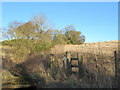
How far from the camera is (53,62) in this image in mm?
11922

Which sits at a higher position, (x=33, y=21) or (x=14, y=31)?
(x=33, y=21)

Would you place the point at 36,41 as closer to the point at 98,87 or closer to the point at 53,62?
the point at 53,62

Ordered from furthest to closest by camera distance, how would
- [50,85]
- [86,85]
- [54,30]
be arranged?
[54,30] → [50,85] → [86,85]

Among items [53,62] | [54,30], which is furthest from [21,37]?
[53,62]

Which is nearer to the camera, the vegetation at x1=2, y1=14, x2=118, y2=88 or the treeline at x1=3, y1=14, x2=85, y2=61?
the vegetation at x1=2, y1=14, x2=118, y2=88

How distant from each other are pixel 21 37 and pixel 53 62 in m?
10.9

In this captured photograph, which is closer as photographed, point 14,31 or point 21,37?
point 21,37

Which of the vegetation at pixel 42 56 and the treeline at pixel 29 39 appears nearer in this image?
the vegetation at pixel 42 56

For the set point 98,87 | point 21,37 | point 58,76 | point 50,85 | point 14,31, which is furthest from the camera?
point 14,31

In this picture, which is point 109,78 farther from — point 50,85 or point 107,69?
point 50,85

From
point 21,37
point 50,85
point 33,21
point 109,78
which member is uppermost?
point 33,21

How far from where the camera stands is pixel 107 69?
23.0 ft

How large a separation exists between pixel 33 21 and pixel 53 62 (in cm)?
1812

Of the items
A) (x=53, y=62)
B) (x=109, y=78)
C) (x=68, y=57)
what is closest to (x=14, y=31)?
(x=53, y=62)
